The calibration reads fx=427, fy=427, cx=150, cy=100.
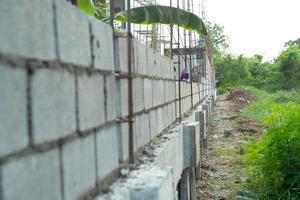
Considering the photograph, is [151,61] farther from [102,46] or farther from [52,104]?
[52,104]

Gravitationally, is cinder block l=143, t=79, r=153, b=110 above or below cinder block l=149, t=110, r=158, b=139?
above

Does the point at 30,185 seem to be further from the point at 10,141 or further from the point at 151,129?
the point at 151,129

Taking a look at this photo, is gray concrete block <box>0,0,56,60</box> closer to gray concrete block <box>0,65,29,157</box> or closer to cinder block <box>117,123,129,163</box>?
gray concrete block <box>0,65,29,157</box>

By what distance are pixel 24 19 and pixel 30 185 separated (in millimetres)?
535

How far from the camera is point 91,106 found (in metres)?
2.00

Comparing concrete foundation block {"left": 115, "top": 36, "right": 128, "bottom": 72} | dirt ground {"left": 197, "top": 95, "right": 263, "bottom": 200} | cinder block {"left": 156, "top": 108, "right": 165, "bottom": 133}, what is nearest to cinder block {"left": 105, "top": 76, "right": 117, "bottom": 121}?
concrete foundation block {"left": 115, "top": 36, "right": 128, "bottom": 72}

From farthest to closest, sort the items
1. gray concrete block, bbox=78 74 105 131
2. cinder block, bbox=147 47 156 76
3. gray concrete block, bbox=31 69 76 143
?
1. cinder block, bbox=147 47 156 76
2. gray concrete block, bbox=78 74 105 131
3. gray concrete block, bbox=31 69 76 143

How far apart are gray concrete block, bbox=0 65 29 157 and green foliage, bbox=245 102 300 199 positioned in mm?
4628

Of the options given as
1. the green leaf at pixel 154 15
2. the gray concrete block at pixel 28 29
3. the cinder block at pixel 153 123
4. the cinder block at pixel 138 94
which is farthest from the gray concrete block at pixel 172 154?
the green leaf at pixel 154 15

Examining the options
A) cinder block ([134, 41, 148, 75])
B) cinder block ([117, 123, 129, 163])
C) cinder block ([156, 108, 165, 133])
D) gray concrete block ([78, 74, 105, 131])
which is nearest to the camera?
gray concrete block ([78, 74, 105, 131])

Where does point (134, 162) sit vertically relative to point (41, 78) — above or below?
below

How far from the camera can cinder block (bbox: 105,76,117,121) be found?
2.29m

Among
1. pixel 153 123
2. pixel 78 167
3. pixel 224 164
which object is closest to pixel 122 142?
pixel 78 167

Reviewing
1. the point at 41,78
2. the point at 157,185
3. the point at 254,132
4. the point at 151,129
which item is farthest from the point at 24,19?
the point at 254,132
